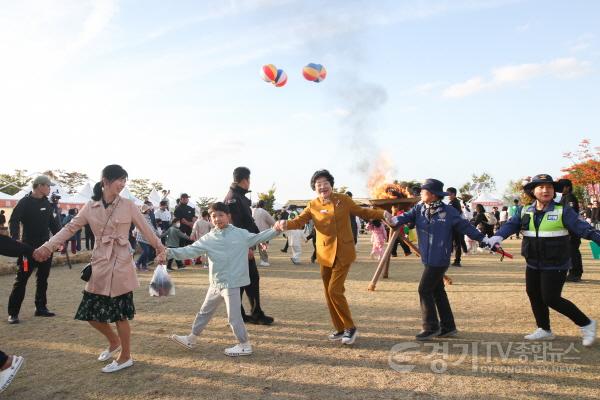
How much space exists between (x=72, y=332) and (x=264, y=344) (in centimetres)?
278

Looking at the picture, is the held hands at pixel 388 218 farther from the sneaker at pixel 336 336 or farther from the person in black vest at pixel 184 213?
the person in black vest at pixel 184 213

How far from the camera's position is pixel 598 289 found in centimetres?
818

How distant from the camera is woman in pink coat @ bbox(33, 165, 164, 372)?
4273 mm

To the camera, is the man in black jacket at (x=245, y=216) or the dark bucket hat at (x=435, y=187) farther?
the man in black jacket at (x=245, y=216)

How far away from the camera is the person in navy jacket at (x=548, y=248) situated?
480 cm

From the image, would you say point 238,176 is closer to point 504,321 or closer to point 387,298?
point 387,298

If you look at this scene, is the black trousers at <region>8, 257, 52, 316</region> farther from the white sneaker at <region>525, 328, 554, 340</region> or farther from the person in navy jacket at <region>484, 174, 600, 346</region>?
the white sneaker at <region>525, 328, 554, 340</region>

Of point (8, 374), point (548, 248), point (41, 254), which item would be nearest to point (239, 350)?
point (8, 374)

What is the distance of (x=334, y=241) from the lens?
16.6 ft

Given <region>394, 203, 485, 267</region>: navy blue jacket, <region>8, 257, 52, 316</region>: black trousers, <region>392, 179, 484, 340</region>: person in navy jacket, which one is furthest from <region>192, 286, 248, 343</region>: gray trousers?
<region>8, 257, 52, 316</region>: black trousers

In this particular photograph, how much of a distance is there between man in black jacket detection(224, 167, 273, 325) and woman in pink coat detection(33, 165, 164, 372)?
1.64 meters

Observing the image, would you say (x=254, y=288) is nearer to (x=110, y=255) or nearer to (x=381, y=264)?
(x=110, y=255)

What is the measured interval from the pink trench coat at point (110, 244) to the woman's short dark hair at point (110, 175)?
8cm

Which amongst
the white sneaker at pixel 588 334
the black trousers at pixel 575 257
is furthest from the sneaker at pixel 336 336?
the black trousers at pixel 575 257
